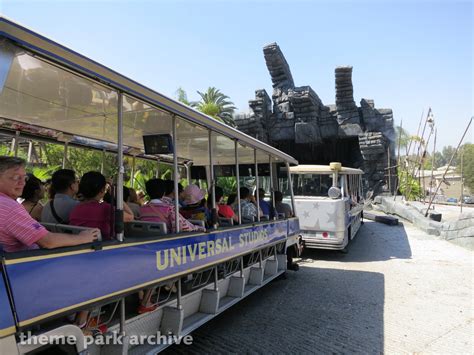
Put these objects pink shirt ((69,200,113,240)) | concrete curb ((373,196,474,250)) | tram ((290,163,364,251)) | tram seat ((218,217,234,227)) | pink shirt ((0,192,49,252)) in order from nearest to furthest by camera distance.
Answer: pink shirt ((0,192,49,252)), pink shirt ((69,200,113,240)), tram seat ((218,217,234,227)), tram ((290,163,364,251)), concrete curb ((373,196,474,250))

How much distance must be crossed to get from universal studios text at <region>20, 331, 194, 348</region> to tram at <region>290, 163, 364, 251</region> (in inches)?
204

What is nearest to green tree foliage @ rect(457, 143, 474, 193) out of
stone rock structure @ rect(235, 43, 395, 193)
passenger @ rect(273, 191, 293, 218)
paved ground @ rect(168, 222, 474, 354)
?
stone rock structure @ rect(235, 43, 395, 193)

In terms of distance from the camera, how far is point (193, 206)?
4.50 meters

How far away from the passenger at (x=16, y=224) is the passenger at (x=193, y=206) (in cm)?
214

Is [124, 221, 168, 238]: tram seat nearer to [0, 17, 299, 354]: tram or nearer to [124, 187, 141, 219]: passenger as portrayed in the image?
[0, 17, 299, 354]: tram

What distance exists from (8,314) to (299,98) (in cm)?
2193

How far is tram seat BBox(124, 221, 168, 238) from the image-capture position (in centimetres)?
326

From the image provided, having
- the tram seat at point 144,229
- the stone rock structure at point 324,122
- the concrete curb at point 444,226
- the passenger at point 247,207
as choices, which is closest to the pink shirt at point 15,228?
the tram seat at point 144,229

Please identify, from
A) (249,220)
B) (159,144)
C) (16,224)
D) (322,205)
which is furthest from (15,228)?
(322,205)

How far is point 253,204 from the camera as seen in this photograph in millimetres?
5570

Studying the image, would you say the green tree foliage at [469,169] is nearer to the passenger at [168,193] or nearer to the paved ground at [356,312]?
the paved ground at [356,312]

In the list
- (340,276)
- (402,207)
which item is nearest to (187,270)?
(340,276)

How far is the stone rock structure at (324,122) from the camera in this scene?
22.3 m

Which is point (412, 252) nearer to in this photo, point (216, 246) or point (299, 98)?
point (216, 246)
